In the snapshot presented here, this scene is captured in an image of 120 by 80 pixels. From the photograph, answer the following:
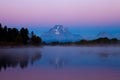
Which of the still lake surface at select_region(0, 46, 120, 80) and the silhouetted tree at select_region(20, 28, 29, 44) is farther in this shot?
the silhouetted tree at select_region(20, 28, 29, 44)

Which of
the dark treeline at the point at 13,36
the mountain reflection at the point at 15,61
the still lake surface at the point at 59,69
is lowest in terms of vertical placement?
the still lake surface at the point at 59,69

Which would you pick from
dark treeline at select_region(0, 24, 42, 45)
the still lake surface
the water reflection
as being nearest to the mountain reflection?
the still lake surface

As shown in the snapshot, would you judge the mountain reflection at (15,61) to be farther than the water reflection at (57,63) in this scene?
No

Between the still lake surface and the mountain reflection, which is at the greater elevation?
the mountain reflection

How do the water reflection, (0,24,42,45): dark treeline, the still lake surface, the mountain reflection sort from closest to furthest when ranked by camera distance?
the still lake surface < the mountain reflection < the water reflection < (0,24,42,45): dark treeline

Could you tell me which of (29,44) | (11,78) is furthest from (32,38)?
(11,78)

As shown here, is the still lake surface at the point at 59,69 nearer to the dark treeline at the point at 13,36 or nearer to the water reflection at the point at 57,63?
the water reflection at the point at 57,63

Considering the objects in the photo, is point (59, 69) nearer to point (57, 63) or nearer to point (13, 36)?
point (57, 63)

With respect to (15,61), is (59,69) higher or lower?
lower

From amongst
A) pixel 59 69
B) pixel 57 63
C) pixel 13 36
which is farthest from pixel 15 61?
pixel 13 36

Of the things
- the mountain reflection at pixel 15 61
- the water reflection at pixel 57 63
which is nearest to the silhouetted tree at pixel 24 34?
the mountain reflection at pixel 15 61

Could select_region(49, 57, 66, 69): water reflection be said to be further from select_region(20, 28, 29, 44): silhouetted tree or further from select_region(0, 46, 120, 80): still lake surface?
select_region(20, 28, 29, 44): silhouetted tree

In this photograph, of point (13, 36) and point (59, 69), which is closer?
point (59, 69)

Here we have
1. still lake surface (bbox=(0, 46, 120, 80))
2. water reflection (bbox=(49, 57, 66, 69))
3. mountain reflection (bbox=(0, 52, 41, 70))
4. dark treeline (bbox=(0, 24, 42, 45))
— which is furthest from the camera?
dark treeline (bbox=(0, 24, 42, 45))
